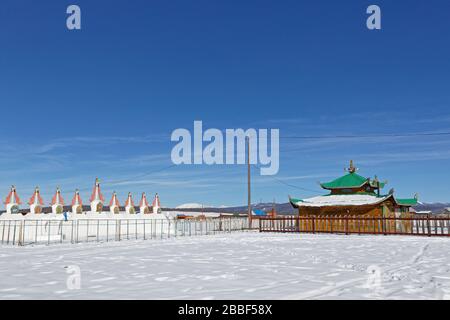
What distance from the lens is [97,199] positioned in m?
38.2

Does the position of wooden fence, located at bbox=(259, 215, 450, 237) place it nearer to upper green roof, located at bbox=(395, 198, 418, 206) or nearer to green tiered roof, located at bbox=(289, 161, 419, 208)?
green tiered roof, located at bbox=(289, 161, 419, 208)

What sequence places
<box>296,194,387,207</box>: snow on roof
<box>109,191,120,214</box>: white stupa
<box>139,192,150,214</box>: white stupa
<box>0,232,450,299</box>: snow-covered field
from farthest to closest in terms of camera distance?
<box>139,192,150,214</box>: white stupa
<box>109,191,120,214</box>: white stupa
<box>296,194,387,207</box>: snow on roof
<box>0,232,450,299</box>: snow-covered field

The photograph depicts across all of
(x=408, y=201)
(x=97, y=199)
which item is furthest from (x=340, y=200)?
(x=97, y=199)

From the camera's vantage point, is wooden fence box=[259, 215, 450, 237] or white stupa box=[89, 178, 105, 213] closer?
wooden fence box=[259, 215, 450, 237]

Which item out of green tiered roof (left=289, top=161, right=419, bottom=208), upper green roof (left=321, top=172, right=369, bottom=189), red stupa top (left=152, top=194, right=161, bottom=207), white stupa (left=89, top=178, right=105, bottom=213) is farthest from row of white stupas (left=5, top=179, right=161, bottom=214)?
upper green roof (left=321, top=172, right=369, bottom=189)

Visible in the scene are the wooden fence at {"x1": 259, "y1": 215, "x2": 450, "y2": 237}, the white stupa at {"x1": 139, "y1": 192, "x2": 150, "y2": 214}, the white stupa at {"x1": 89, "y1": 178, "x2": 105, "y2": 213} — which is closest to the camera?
the wooden fence at {"x1": 259, "y1": 215, "x2": 450, "y2": 237}

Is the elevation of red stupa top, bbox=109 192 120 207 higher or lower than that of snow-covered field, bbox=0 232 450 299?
higher

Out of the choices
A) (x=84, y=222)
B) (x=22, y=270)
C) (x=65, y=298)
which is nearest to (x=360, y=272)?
(x=65, y=298)

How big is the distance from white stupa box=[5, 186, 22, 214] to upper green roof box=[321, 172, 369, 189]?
27.5 metres

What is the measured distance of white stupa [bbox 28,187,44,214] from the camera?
36906 mm

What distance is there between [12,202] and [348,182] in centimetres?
2986

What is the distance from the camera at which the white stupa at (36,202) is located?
3691cm

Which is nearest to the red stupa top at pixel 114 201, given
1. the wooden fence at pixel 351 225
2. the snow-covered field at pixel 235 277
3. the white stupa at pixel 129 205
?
the white stupa at pixel 129 205
